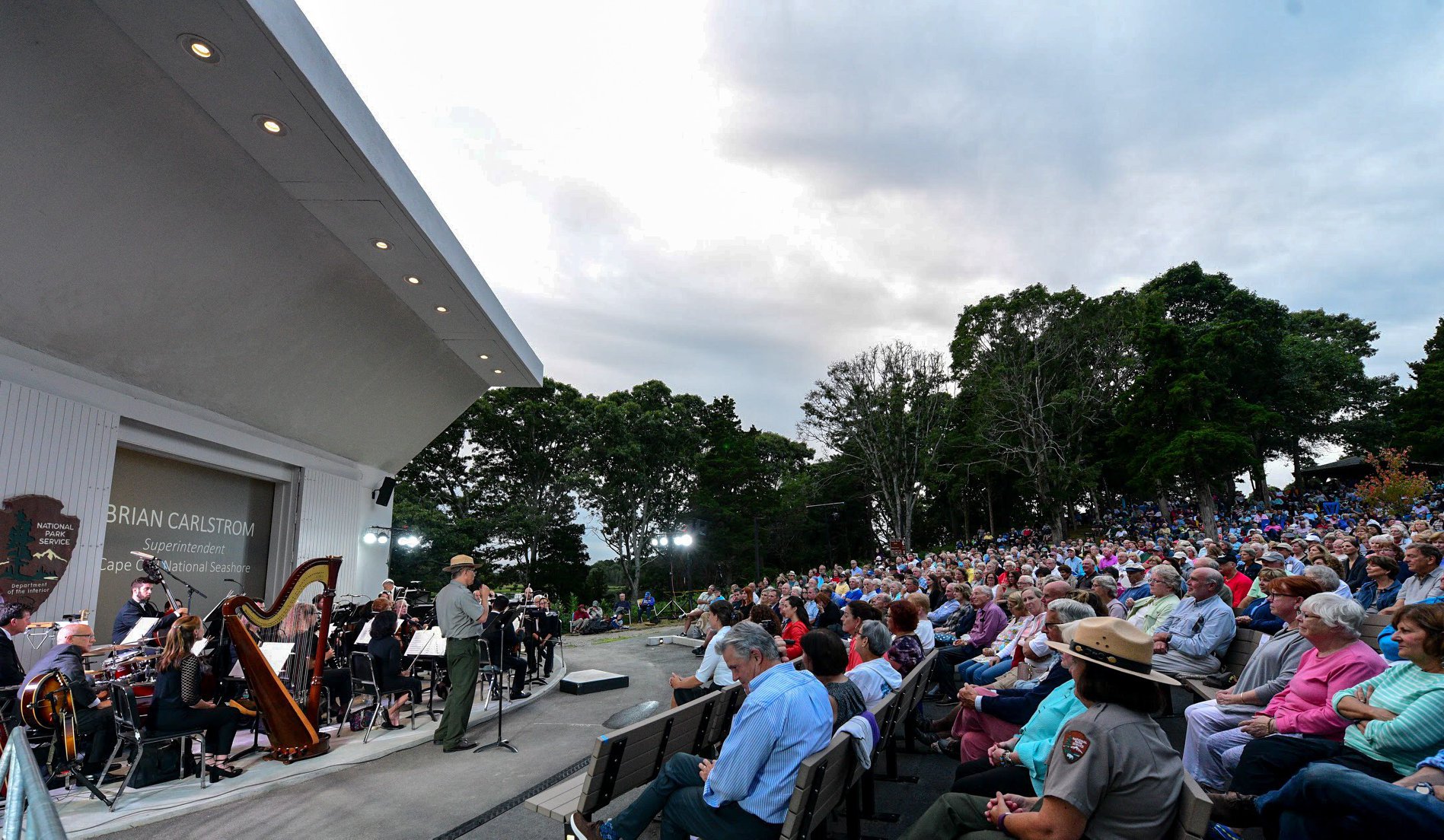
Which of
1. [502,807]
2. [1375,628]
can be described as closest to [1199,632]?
[1375,628]

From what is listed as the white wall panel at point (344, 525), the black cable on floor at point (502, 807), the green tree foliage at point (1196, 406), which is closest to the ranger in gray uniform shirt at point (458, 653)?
the black cable on floor at point (502, 807)

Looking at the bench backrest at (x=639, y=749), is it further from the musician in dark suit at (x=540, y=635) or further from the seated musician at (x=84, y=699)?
the musician in dark suit at (x=540, y=635)

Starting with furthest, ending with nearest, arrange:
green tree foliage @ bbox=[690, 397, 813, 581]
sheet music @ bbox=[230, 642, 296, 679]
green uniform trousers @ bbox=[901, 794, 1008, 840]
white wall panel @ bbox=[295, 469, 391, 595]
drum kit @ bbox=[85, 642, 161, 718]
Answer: green tree foliage @ bbox=[690, 397, 813, 581] → white wall panel @ bbox=[295, 469, 391, 595] → sheet music @ bbox=[230, 642, 296, 679] → drum kit @ bbox=[85, 642, 161, 718] → green uniform trousers @ bbox=[901, 794, 1008, 840]

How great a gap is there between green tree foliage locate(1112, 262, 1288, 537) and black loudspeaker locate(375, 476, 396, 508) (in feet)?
85.3

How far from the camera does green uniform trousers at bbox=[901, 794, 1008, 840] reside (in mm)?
2566

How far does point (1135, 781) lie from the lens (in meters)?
2.18

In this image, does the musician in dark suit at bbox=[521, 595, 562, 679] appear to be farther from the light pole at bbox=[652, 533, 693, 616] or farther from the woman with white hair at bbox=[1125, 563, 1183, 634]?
the light pole at bbox=[652, 533, 693, 616]

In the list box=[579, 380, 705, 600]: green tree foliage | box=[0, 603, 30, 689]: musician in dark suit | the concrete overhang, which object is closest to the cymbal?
box=[0, 603, 30, 689]: musician in dark suit

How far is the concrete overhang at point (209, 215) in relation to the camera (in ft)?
16.3

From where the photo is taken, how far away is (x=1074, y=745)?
227 cm

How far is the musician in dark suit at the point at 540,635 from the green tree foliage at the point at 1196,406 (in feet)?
78.4

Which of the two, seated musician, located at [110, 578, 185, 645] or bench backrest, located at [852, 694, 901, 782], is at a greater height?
seated musician, located at [110, 578, 185, 645]

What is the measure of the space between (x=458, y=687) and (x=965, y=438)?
29643 millimetres

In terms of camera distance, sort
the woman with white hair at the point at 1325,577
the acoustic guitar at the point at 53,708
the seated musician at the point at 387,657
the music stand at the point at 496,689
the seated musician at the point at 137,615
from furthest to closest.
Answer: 1. the seated musician at the point at 387,657
2. the seated musician at the point at 137,615
3. the music stand at the point at 496,689
4. the acoustic guitar at the point at 53,708
5. the woman with white hair at the point at 1325,577
